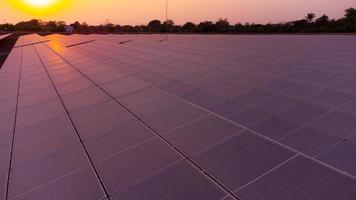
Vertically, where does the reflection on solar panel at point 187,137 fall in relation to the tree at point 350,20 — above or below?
below

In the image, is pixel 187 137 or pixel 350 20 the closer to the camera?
pixel 187 137

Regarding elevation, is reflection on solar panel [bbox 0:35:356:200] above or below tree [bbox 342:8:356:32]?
below

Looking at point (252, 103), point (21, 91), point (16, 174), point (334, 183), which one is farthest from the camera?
point (21, 91)

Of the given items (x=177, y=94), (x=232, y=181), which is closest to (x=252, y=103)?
(x=177, y=94)

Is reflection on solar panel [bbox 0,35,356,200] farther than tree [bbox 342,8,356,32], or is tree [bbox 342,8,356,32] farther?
tree [bbox 342,8,356,32]

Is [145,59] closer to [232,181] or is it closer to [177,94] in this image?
[177,94]

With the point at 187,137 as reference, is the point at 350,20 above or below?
above

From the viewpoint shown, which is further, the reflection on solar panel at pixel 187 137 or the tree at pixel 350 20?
the tree at pixel 350 20

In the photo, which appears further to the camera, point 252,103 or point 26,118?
point 26,118
